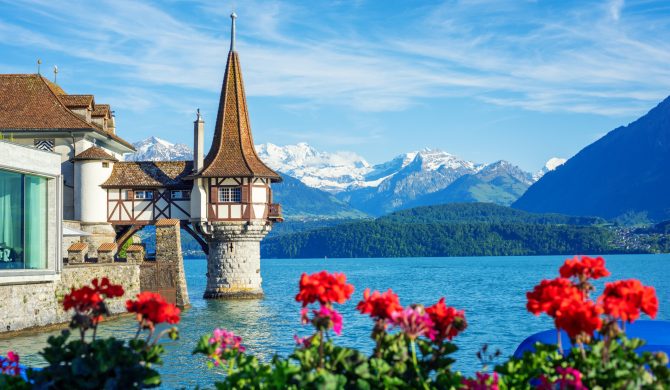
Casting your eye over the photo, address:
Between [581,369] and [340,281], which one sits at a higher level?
[340,281]

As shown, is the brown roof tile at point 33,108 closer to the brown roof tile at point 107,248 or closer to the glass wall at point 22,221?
the brown roof tile at point 107,248

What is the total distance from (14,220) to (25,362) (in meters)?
6.41

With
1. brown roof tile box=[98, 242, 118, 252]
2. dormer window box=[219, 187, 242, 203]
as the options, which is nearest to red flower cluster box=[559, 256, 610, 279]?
brown roof tile box=[98, 242, 118, 252]

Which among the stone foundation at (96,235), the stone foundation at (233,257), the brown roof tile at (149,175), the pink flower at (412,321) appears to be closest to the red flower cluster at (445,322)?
the pink flower at (412,321)

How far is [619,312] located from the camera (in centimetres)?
688

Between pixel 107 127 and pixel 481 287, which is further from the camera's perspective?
pixel 481 287

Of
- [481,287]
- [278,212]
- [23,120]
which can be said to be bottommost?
[481,287]

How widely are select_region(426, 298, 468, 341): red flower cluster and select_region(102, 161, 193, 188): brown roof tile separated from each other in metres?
43.5

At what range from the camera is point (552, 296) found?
23.5ft

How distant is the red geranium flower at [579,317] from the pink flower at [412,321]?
1057 mm

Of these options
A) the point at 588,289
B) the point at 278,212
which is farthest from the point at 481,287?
the point at 588,289

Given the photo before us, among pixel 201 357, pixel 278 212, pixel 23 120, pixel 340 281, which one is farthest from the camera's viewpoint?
pixel 278 212

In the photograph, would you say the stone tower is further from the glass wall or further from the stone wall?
the glass wall

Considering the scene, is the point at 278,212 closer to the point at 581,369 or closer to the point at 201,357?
the point at 201,357
